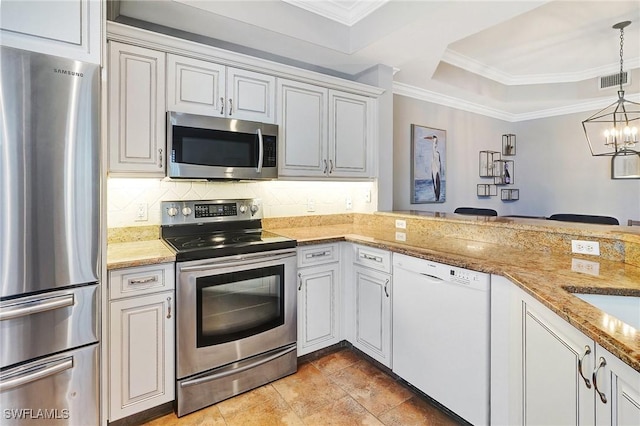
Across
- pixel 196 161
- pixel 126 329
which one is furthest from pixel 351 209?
pixel 126 329

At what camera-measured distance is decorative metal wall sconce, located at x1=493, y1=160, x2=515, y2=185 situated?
16.2 feet

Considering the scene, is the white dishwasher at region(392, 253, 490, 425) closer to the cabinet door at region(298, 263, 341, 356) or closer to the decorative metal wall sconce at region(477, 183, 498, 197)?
the cabinet door at region(298, 263, 341, 356)

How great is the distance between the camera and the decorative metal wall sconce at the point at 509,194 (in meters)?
5.16

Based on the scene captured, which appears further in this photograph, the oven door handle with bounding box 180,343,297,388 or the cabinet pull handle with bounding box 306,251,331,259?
the cabinet pull handle with bounding box 306,251,331,259

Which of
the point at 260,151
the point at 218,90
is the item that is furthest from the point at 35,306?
the point at 218,90

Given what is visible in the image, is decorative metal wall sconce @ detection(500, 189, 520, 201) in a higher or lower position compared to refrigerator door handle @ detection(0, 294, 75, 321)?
higher

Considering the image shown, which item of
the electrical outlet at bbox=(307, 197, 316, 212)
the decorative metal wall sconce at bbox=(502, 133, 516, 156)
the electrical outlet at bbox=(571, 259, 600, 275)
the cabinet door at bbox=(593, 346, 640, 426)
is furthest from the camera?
the decorative metal wall sconce at bbox=(502, 133, 516, 156)

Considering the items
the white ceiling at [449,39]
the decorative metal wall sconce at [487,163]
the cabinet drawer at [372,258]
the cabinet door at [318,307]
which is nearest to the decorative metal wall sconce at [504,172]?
the decorative metal wall sconce at [487,163]

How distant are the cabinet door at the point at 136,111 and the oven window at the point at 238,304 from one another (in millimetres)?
807

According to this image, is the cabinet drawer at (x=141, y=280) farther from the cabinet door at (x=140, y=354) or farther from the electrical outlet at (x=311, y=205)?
the electrical outlet at (x=311, y=205)

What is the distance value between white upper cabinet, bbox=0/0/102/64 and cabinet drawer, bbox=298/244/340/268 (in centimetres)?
159

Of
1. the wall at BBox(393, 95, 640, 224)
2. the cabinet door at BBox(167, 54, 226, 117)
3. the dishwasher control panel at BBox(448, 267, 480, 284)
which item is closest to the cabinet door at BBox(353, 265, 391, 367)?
the dishwasher control panel at BBox(448, 267, 480, 284)

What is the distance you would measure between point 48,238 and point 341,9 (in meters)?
2.49

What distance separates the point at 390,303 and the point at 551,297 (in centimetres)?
108
